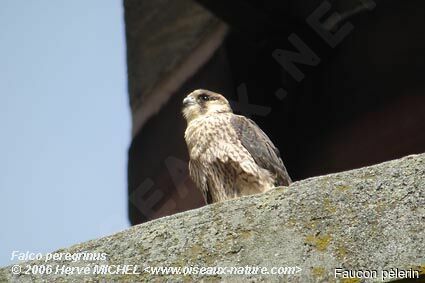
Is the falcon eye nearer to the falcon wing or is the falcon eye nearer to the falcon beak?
the falcon beak

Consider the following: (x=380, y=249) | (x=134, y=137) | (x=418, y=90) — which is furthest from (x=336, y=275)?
(x=134, y=137)

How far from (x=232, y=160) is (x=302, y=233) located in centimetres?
286

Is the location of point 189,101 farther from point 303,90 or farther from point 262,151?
point 303,90

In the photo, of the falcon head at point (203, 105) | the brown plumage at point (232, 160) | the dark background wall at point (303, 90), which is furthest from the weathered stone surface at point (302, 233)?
the dark background wall at point (303, 90)

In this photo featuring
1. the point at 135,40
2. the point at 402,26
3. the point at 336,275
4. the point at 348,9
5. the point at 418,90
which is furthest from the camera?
the point at 135,40

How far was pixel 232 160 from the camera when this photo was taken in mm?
5660

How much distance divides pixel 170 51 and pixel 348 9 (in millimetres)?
1229

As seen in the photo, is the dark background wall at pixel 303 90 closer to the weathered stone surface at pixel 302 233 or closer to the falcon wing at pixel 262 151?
the falcon wing at pixel 262 151

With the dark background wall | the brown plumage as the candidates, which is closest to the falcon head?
the brown plumage

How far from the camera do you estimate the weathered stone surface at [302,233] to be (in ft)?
8.83

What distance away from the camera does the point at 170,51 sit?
25.8 feet

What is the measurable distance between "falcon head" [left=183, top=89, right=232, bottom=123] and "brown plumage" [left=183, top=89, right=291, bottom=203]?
32 centimetres

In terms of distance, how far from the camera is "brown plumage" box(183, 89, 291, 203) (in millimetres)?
5660

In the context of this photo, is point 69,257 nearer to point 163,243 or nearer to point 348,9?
point 163,243
